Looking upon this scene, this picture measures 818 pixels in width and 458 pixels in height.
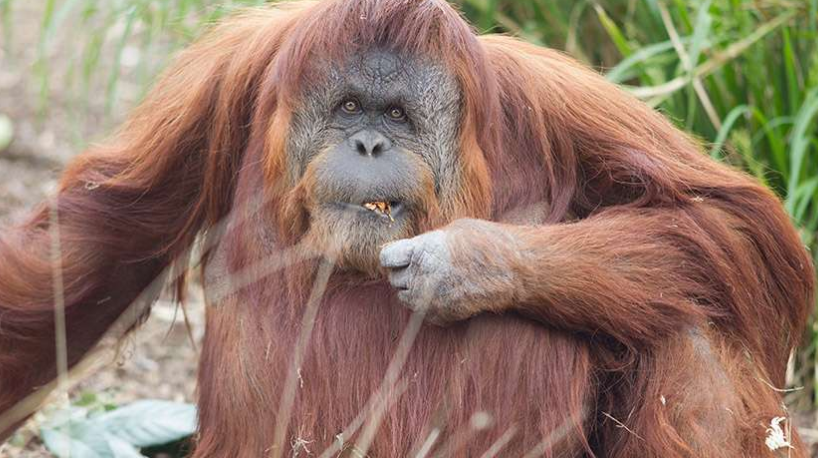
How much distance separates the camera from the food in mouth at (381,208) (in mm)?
2809

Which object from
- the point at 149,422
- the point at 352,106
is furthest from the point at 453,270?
the point at 149,422

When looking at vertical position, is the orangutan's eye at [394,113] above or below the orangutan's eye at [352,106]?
below

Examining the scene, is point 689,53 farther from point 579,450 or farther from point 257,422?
Answer: point 257,422

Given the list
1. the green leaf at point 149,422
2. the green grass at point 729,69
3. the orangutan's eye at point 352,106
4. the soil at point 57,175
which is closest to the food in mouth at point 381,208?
the orangutan's eye at point 352,106

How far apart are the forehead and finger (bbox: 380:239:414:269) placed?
331 millimetres

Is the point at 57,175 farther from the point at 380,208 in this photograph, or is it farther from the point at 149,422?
the point at 380,208

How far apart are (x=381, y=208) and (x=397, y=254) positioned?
0.46 feet

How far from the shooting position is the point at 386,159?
2797 mm

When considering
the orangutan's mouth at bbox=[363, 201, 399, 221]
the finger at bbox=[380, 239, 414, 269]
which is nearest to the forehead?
the orangutan's mouth at bbox=[363, 201, 399, 221]

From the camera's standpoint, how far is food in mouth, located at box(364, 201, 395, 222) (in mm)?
2809

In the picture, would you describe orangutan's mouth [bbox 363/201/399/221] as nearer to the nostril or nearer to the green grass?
the nostril

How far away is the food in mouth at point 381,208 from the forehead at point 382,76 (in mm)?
227

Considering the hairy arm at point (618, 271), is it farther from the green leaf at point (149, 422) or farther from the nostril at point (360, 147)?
the green leaf at point (149, 422)

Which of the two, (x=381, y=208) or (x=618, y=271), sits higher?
(x=381, y=208)
